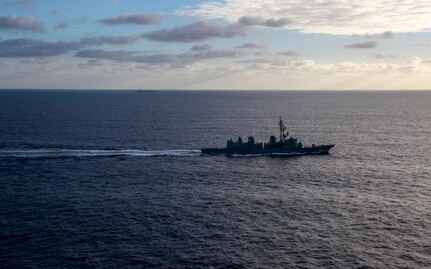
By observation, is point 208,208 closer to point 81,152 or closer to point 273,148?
point 81,152

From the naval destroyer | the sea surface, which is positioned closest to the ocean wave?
the sea surface

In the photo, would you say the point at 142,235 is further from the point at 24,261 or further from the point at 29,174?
the point at 29,174

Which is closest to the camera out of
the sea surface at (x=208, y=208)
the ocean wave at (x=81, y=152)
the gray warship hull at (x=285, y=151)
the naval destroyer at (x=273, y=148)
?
the sea surface at (x=208, y=208)

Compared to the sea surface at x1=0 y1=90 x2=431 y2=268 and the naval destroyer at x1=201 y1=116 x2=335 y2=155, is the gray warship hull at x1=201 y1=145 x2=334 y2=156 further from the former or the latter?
the sea surface at x1=0 y1=90 x2=431 y2=268

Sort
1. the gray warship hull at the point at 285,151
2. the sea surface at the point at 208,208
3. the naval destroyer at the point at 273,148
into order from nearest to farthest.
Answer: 1. the sea surface at the point at 208,208
2. the naval destroyer at the point at 273,148
3. the gray warship hull at the point at 285,151

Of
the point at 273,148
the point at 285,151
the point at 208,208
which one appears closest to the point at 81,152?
the point at 273,148

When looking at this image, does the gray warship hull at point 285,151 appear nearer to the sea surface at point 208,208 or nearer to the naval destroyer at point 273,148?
the naval destroyer at point 273,148

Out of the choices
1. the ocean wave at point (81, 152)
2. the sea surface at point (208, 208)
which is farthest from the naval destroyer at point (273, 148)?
the ocean wave at point (81, 152)

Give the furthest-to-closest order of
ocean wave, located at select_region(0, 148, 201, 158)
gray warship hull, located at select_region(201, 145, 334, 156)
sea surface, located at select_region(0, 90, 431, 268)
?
gray warship hull, located at select_region(201, 145, 334, 156)
ocean wave, located at select_region(0, 148, 201, 158)
sea surface, located at select_region(0, 90, 431, 268)
